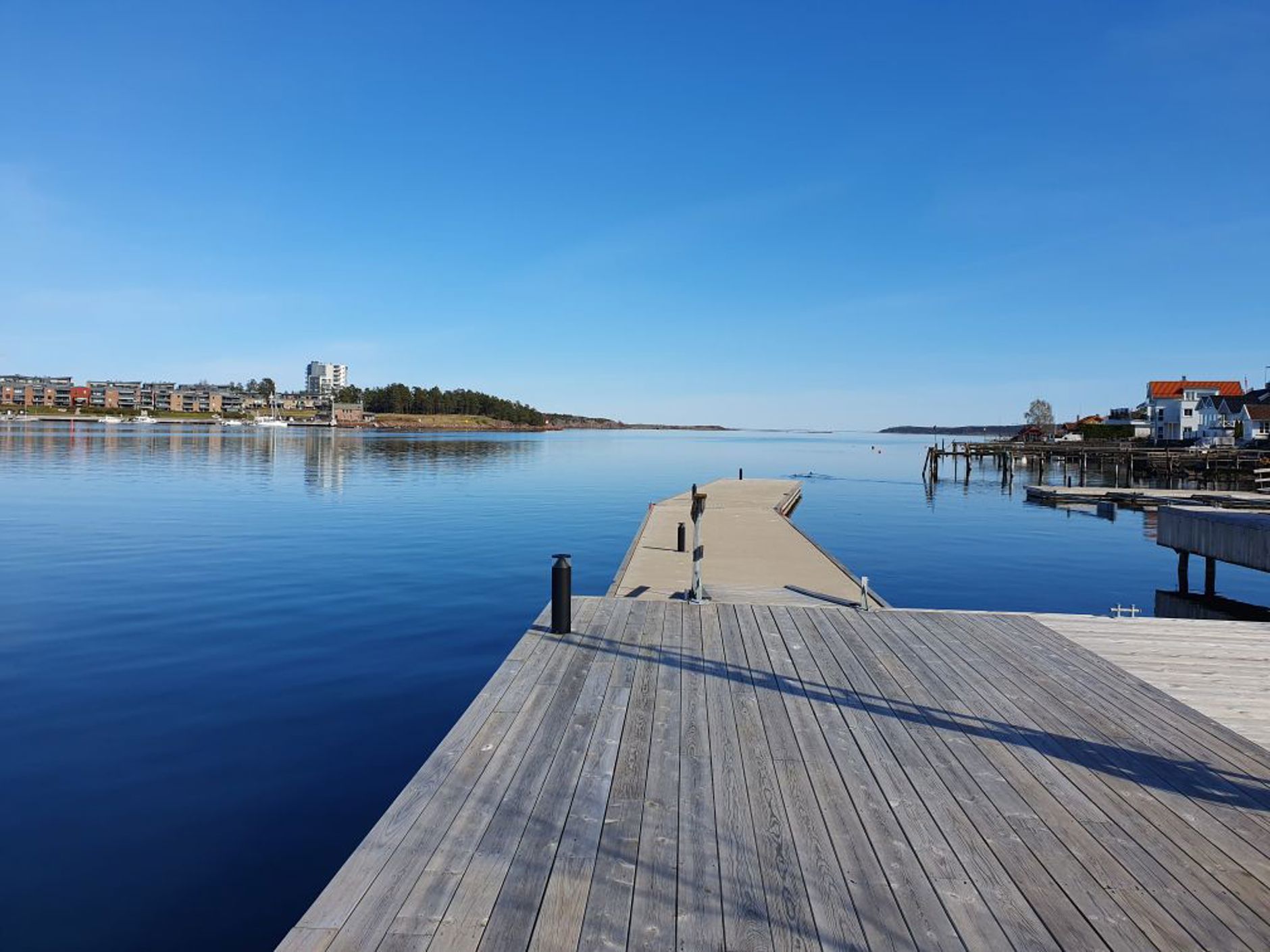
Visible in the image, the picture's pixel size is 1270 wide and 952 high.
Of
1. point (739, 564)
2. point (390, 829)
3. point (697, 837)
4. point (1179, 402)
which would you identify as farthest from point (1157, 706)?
point (1179, 402)

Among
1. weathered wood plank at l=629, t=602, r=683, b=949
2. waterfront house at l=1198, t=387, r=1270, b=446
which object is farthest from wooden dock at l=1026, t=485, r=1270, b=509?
waterfront house at l=1198, t=387, r=1270, b=446

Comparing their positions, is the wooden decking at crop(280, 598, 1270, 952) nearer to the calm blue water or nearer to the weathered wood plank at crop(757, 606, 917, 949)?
the weathered wood plank at crop(757, 606, 917, 949)

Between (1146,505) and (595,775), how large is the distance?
153 ft

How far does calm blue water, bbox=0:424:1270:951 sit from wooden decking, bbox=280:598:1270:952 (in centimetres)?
268

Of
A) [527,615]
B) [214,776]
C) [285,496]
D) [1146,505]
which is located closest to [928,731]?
[214,776]

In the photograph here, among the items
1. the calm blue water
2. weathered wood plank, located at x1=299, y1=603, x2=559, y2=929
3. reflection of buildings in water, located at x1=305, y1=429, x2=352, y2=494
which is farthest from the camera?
reflection of buildings in water, located at x1=305, y1=429, x2=352, y2=494

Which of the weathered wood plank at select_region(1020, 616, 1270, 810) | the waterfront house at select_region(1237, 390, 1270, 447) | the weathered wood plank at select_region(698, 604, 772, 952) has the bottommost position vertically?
the weathered wood plank at select_region(698, 604, 772, 952)

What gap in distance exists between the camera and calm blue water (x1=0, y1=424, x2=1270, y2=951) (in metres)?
6.81

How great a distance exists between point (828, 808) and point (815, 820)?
0.72 ft

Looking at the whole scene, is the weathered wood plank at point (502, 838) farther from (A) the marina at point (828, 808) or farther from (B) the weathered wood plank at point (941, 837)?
(B) the weathered wood plank at point (941, 837)

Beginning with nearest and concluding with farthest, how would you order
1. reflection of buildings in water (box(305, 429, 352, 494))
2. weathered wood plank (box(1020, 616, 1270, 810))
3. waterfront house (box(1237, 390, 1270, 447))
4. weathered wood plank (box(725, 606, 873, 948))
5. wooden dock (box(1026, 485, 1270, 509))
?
weathered wood plank (box(725, 606, 873, 948)) → weathered wood plank (box(1020, 616, 1270, 810)) → wooden dock (box(1026, 485, 1270, 509)) → reflection of buildings in water (box(305, 429, 352, 494)) → waterfront house (box(1237, 390, 1270, 447))

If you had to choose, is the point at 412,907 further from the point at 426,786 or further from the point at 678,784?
the point at 678,784

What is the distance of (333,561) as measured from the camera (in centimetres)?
2148

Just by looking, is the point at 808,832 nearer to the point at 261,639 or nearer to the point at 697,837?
the point at 697,837
